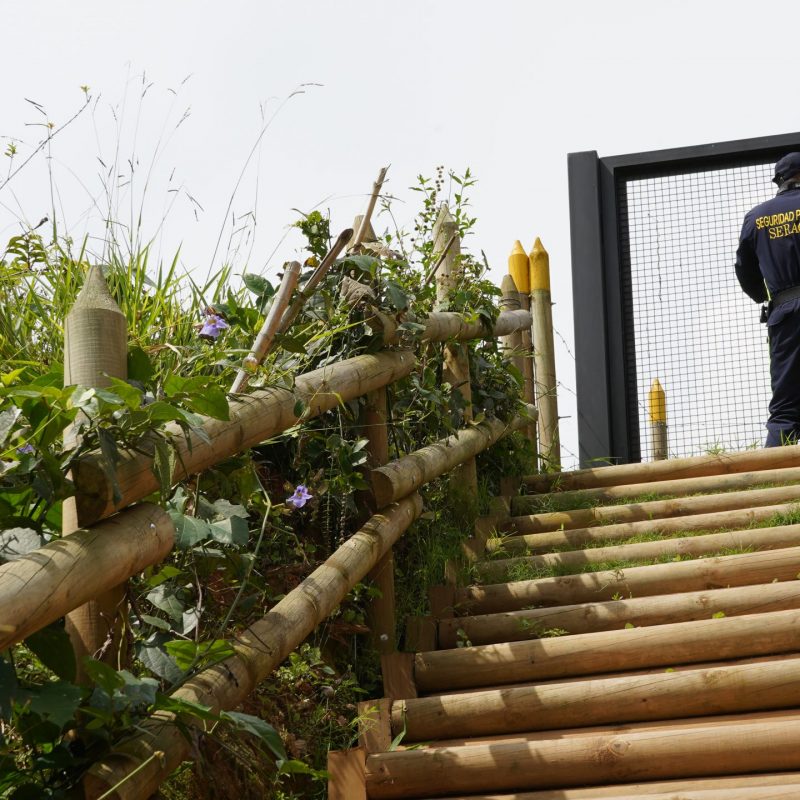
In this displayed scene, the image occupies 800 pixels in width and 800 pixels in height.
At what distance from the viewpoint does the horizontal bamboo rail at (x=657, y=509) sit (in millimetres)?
4367

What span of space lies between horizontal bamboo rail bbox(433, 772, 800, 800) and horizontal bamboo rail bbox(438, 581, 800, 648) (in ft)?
2.57

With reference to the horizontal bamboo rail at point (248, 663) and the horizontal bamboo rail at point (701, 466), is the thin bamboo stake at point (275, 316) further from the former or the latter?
the horizontal bamboo rail at point (701, 466)

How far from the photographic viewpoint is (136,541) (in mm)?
1737

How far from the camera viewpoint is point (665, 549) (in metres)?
3.91

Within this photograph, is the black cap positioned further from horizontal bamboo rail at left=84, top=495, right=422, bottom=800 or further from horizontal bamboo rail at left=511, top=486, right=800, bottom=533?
horizontal bamboo rail at left=84, top=495, right=422, bottom=800

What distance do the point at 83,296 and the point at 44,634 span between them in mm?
523

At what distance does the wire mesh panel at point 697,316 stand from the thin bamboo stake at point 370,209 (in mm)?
2922

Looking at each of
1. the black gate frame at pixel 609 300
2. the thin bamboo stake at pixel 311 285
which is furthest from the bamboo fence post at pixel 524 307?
the thin bamboo stake at pixel 311 285

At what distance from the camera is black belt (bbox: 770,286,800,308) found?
20.0 feet

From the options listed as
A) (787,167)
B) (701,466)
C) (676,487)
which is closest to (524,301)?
(787,167)

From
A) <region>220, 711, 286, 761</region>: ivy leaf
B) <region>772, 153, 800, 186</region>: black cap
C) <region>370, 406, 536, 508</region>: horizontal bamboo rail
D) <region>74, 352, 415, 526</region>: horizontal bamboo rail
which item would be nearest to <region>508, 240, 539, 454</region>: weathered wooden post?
<region>370, 406, 536, 508</region>: horizontal bamboo rail

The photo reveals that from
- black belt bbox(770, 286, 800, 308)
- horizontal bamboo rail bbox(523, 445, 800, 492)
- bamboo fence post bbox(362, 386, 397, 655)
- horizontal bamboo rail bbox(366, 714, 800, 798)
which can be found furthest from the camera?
black belt bbox(770, 286, 800, 308)

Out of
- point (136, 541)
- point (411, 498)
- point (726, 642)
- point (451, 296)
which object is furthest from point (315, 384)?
point (451, 296)

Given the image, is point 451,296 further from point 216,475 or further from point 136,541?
point 136,541
